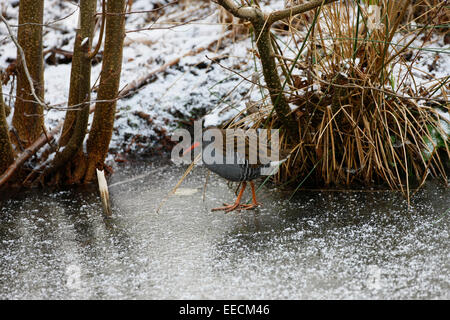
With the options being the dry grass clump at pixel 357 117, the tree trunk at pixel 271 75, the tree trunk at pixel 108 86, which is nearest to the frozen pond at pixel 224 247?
the dry grass clump at pixel 357 117

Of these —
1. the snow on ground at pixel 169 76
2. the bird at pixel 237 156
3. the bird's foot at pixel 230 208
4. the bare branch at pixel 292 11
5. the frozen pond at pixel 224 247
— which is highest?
the bare branch at pixel 292 11

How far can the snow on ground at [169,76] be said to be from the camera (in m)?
4.69

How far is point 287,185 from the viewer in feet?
11.8

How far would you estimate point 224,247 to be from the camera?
2.56 m

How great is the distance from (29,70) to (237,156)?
74.1 inches

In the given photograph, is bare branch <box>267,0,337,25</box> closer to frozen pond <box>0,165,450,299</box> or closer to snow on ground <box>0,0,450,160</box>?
frozen pond <box>0,165,450,299</box>

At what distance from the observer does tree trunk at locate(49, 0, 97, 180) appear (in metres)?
3.50

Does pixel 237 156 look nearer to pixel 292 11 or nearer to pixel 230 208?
pixel 230 208

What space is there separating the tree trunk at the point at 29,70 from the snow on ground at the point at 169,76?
230 millimetres

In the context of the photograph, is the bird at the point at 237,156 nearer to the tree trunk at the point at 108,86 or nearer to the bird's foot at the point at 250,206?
the bird's foot at the point at 250,206
